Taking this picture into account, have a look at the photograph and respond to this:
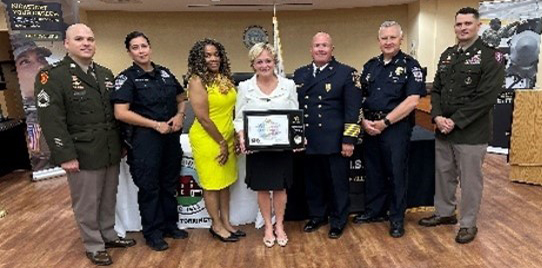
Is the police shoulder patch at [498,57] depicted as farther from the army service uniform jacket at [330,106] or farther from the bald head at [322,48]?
the bald head at [322,48]

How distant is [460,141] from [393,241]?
805 millimetres

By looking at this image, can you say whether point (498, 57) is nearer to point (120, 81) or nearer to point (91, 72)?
point (120, 81)

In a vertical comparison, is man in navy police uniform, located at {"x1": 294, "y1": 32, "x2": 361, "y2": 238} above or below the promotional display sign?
above

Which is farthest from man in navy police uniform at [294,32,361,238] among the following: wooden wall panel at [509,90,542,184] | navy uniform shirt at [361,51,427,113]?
wooden wall panel at [509,90,542,184]

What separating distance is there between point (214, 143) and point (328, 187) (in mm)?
891

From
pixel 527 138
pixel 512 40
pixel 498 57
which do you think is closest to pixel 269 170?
pixel 498 57

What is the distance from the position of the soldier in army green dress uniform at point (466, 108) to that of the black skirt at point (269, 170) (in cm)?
106

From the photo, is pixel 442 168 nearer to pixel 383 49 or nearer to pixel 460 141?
pixel 460 141

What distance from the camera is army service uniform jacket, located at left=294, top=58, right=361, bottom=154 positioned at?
2.70m

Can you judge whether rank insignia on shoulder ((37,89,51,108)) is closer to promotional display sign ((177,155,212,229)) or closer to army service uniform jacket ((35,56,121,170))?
army service uniform jacket ((35,56,121,170))

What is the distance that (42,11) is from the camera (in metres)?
4.71

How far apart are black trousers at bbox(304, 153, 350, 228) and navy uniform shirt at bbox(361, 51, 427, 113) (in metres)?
0.46

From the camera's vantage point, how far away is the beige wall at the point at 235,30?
9.43m

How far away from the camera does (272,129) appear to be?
251 cm
